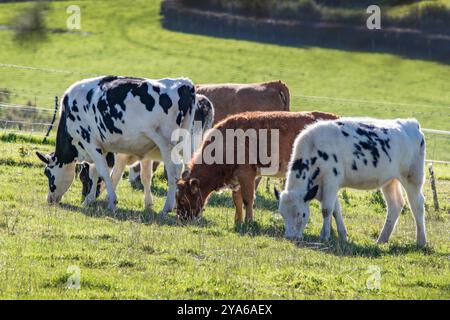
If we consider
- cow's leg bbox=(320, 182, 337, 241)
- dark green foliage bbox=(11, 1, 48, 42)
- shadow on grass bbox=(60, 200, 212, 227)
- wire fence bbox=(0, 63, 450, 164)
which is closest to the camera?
dark green foliage bbox=(11, 1, 48, 42)

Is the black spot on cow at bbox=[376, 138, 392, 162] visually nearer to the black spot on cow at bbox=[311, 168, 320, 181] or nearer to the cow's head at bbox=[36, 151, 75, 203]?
the black spot on cow at bbox=[311, 168, 320, 181]

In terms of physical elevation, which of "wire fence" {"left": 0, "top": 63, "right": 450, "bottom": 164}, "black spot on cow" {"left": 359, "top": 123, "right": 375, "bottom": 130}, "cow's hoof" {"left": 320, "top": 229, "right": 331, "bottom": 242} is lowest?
"wire fence" {"left": 0, "top": 63, "right": 450, "bottom": 164}

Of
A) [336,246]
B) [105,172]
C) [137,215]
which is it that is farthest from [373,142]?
[105,172]

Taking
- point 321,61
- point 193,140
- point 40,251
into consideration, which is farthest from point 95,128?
point 321,61

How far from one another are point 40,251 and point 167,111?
492 cm

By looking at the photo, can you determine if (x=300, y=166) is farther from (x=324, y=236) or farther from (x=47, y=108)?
(x=47, y=108)

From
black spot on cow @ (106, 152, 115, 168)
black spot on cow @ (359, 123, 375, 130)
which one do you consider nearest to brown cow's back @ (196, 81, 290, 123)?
black spot on cow @ (106, 152, 115, 168)

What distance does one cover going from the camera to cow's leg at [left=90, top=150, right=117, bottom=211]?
53.0 ft

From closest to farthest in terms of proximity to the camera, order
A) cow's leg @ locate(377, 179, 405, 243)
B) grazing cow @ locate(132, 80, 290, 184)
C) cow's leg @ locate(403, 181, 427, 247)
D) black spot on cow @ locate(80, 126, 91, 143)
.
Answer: cow's leg @ locate(403, 181, 427, 247)
cow's leg @ locate(377, 179, 405, 243)
black spot on cow @ locate(80, 126, 91, 143)
grazing cow @ locate(132, 80, 290, 184)

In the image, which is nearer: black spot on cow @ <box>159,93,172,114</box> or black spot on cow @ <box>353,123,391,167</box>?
black spot on cow @ <box>353,123,391,167</box>

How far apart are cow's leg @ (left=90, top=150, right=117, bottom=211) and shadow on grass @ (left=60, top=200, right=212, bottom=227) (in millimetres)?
185

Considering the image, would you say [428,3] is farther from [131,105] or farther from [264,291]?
[264,291]

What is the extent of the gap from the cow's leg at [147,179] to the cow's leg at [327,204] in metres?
3.87

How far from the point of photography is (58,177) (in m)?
17.2
